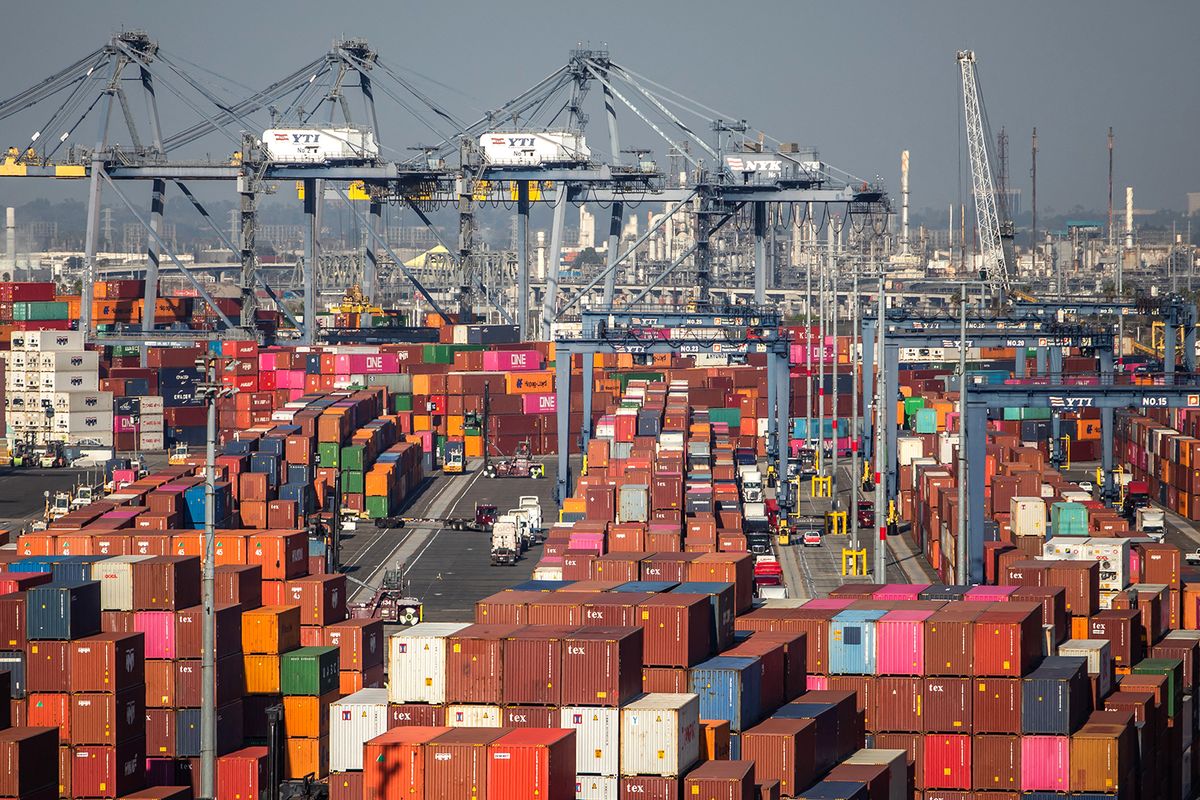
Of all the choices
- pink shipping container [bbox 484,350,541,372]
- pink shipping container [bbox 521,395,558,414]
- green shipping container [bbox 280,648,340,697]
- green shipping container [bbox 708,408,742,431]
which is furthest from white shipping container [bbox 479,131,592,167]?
green shipping container [bbox 280,648,340,697]

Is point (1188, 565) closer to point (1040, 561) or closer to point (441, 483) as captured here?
point (1040, 561)

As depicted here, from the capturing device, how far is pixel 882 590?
36.3 meters

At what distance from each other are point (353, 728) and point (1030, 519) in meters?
28.2

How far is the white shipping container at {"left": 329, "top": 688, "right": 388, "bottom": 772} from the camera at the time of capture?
2666 cm

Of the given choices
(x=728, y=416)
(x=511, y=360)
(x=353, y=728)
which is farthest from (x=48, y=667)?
(x=511, y=360)

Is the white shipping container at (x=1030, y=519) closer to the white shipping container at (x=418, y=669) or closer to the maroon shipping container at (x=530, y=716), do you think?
the maroon shipping container at (x=530, y=716)

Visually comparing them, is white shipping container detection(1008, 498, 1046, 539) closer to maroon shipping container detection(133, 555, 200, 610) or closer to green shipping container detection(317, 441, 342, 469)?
maroon shipping container detection(133, 555, 200, 610)

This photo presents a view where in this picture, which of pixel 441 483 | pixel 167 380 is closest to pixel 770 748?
pixel 441 483

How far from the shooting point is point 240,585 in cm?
3559

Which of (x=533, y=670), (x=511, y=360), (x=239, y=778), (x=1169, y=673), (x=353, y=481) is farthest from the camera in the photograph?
(x=511, y=360)

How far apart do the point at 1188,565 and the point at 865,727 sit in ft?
89.1

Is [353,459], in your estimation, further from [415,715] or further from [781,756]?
[781,756]

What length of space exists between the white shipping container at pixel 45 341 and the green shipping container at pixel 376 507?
24880mm

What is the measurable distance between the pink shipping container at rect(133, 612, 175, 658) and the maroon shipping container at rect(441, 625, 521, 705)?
27.7 ft
